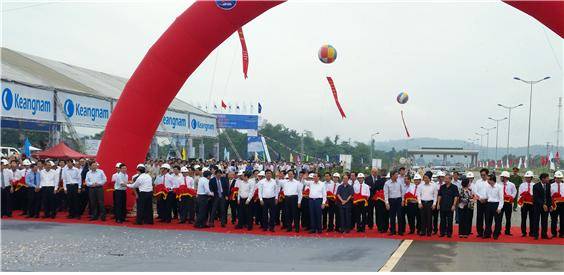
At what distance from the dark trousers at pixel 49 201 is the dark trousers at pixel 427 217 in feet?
26.4

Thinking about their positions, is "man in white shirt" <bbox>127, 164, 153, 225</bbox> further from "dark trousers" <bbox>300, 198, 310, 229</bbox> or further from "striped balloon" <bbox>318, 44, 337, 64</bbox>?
"striped balloon" <bbox>318, 44, 337, 64</bbox>

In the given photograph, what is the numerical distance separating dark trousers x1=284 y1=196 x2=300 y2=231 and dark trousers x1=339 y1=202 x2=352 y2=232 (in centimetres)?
87

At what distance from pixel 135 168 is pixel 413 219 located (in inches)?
244

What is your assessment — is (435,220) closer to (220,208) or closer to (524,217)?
(524,217)

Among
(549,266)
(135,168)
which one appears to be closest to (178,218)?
(135,168)

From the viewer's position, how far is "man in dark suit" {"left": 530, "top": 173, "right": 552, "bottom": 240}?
11.6 metres

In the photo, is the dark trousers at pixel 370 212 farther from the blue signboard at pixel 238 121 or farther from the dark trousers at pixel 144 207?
the blue signboard at pixel 238 121

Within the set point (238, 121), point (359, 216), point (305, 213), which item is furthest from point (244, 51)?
point (238, 121)

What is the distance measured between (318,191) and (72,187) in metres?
5.59

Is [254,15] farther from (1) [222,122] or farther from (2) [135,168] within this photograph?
(1) [222,122]

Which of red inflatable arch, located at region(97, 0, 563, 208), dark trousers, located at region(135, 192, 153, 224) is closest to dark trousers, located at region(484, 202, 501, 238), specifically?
red inflatable arch, located at region(97, 0, 563, 208)

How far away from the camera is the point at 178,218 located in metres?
14.3

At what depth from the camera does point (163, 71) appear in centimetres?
1349

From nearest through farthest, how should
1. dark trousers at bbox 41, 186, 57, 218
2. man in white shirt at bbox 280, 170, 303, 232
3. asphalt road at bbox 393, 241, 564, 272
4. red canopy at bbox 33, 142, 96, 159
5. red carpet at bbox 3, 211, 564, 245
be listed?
asphalt road at bbox 393, 241, 564, 272 < red carpet at bbox 3, 211, 564, 245 < man in white shirt at bbox 280, 170, 303, 232 < dark trousers at bbox 41, 186, 57, 218 < red canopy at bbox 33, 142, 96, 159
